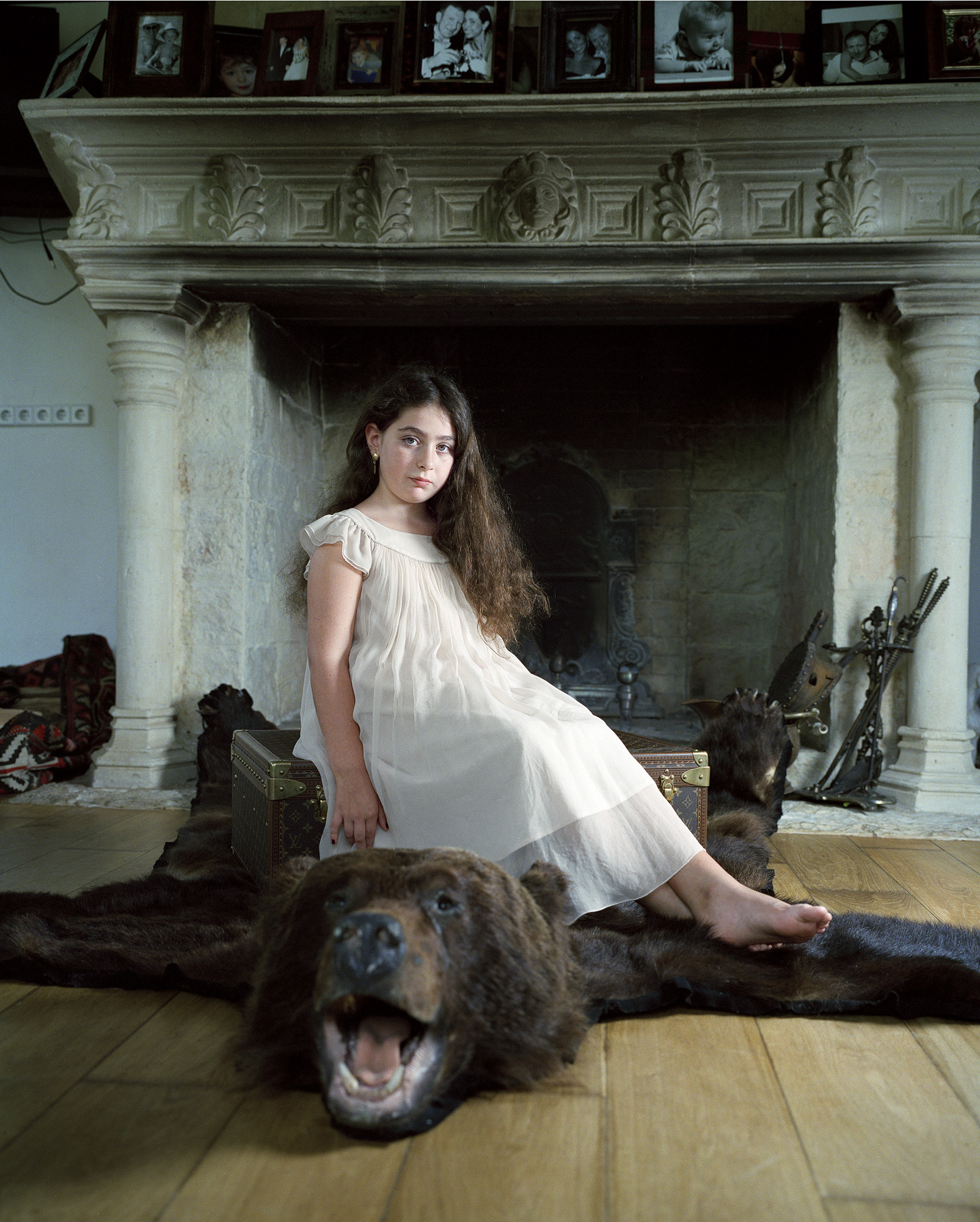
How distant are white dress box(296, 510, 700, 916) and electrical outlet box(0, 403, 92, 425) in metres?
3.09

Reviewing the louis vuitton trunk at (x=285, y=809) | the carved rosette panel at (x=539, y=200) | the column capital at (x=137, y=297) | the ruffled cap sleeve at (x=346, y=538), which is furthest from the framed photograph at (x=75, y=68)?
the louis vuitton trunk at (x=285, y=809)

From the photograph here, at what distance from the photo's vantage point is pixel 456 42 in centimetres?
292

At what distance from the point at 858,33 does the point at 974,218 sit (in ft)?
2.25

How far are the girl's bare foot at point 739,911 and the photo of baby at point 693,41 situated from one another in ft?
Answer: 8.20

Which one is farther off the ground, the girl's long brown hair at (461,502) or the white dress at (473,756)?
the girl's long brown hair at (461,502)

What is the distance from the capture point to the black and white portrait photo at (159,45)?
2998 millimetres

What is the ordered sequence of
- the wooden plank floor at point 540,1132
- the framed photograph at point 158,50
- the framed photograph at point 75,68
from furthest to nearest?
the framed photograph at point 75,68 < the framed photograph at point 158,50 < the wooden plank floor at point 540,1132

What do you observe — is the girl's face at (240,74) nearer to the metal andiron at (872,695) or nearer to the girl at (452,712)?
the girl at (452,712)

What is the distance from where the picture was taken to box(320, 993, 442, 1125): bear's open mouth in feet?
3.04

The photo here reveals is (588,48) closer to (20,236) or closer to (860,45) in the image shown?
(860,45)

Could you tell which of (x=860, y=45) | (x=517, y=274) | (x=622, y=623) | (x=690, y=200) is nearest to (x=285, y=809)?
(x=517, y=274)

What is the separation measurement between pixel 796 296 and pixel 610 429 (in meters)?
1.05

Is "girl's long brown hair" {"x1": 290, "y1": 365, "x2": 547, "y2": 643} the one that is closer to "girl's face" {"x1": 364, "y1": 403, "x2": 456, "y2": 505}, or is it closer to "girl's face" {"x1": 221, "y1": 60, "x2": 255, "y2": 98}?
"girl's face" {"x1": 364, "y1": 403, "x2": 456, "y2": 505}

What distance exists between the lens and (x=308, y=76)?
2975mm
